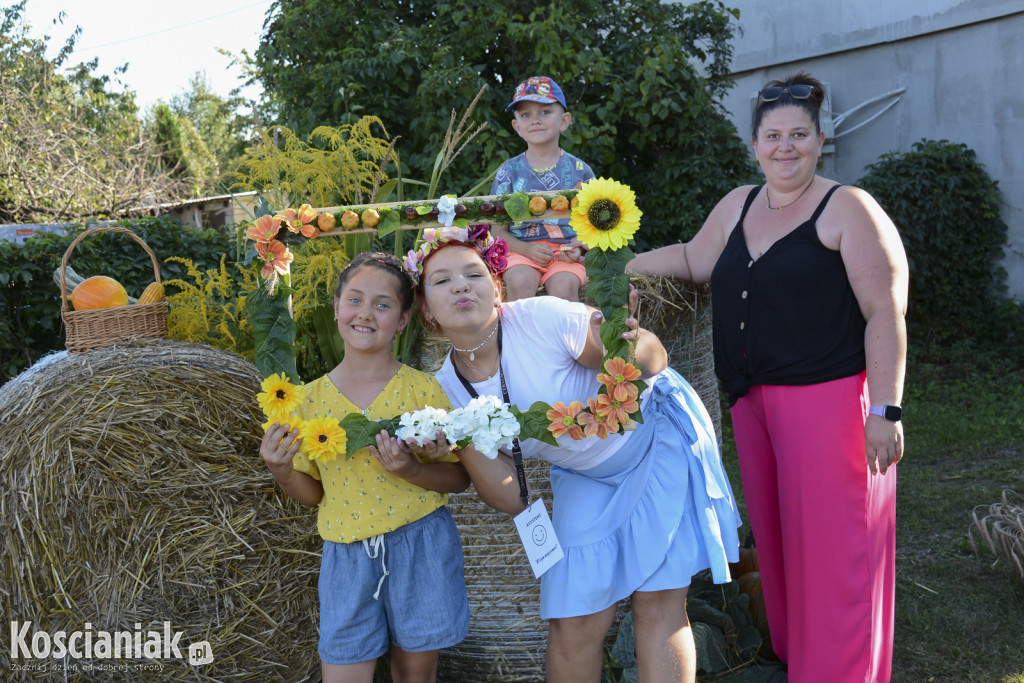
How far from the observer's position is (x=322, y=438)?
2.37 metres

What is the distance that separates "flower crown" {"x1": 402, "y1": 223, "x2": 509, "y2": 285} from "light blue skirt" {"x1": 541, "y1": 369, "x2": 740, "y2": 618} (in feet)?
2.09

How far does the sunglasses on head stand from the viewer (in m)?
2.70

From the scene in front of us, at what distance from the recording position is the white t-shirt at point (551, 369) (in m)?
2.46

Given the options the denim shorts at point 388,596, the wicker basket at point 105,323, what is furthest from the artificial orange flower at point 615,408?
the wicker basket at point 105,323

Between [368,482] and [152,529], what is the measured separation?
850mm

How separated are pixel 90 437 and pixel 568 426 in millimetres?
1731

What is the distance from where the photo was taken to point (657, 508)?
245cm

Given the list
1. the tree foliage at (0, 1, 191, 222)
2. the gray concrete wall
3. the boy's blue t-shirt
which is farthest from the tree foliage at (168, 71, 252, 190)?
the boy's blue t-shirt

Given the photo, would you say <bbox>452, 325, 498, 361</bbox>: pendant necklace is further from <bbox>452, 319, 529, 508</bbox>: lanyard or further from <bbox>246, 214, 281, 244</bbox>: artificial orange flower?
<bbox>246, 214, 281, 244</bbox>: artificial orange flower

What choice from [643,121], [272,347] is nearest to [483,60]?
[643,121]

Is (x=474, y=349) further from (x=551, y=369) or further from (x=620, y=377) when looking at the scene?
(x=620, y=377)

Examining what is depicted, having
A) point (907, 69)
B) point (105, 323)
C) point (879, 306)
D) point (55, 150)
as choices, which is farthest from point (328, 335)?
point (55, 150)

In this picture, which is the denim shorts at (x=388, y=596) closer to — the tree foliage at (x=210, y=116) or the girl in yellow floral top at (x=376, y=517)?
the girl in yellow floral top at (x=376, y=517)

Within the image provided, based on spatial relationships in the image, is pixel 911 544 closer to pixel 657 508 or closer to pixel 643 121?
pixel 657 508
